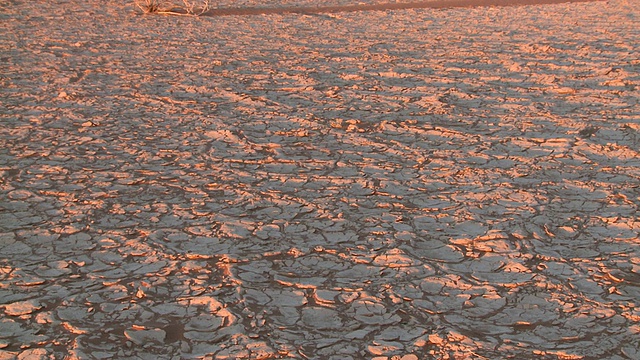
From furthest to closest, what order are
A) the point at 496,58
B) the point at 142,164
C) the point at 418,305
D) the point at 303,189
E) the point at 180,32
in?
the point at 180,32 < the point at 496,58 < the point at 142,164 < the point at 303,189 < the point at 418,305

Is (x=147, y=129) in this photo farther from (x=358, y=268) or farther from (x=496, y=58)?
(x=496, y=58)

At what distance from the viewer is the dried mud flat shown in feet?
9.00

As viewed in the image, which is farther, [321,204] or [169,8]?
[169,8]

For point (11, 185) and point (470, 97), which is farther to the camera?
point (470, 97)

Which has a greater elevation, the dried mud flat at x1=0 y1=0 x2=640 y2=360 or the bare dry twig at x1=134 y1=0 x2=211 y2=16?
the dried mud flat at x1=0 y1=0 x2=640 y2=360

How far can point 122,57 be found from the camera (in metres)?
7.42

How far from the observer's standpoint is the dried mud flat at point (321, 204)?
274 cm

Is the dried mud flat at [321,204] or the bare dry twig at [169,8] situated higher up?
the dried mud flat at [321,204]

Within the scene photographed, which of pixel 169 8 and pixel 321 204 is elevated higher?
pixel 321 204

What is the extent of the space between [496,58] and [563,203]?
3601 mm

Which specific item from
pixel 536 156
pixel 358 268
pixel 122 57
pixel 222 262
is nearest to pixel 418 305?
pixel 358 268

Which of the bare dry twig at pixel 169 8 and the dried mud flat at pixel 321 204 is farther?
the bare dry twig at pixel 169 8

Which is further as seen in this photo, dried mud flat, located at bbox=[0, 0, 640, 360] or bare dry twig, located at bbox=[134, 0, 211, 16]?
bare dry twig, located at bbox=[134, 0, 211, 16]

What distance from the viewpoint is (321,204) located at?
3871 mm
